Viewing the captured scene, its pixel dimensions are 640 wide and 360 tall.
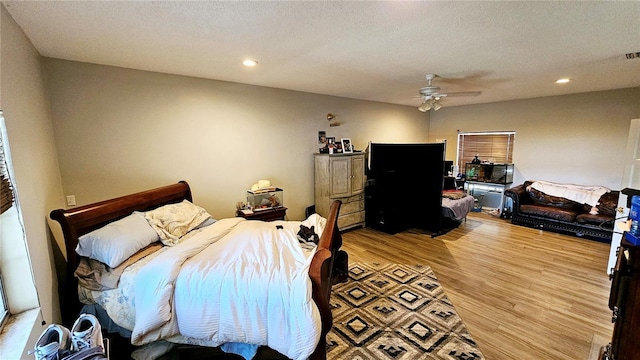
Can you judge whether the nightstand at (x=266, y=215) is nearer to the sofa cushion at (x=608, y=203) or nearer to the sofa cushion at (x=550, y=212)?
the sofa cushion at (x=550, y=212)

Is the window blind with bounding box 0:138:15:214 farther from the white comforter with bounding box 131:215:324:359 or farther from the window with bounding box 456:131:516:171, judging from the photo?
the window with bounding box 456:131:516:171

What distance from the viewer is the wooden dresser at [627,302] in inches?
58.0

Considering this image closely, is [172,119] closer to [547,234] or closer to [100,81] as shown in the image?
[100,81]

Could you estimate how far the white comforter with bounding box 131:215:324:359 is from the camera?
5.57 ft

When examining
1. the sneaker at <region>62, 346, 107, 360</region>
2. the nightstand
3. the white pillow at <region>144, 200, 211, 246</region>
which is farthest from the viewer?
the nightstand

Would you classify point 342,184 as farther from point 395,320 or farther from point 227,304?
point 227,304

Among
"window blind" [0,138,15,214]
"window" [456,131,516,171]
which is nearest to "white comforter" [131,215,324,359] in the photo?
"window blind" [0,138,15,214]

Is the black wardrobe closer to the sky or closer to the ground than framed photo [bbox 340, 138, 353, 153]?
closer to the ground

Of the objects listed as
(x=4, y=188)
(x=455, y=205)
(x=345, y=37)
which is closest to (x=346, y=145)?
(x=455, y=205)

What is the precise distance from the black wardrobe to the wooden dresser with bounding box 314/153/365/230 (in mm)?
324

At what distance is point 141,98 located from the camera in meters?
3.04

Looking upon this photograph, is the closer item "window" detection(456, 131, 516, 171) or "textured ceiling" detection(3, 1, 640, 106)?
"textured ceiling" detection(3, 1, 640, 106)

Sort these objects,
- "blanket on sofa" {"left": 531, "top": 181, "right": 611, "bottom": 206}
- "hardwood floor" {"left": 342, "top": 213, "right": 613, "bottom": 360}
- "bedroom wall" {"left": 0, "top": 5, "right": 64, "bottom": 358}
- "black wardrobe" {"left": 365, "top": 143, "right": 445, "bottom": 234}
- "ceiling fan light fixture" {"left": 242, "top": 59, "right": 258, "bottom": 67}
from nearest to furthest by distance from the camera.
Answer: "bedroom wall" {"left": 0, "top": 5, "right": 64, "bottom": 358} < "hardwood floor" {"left": 342, "top": 213, "right": 613, "bottom": 360} < "ceiling fan light fixture" {"left": 242, "top": 59, "right": 258, "bottom": 67} < "blanket on sofa" {"left": 531, "top": 181, "right": 611, "bottom": 206} < "black wardrobe" {"left": 365, "top": 143, "right": 445, "bottom": 234}

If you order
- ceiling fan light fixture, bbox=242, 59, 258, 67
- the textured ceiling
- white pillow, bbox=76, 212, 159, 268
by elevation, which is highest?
ceiling fan light fixture, bbox=242, 59, 258, 67
